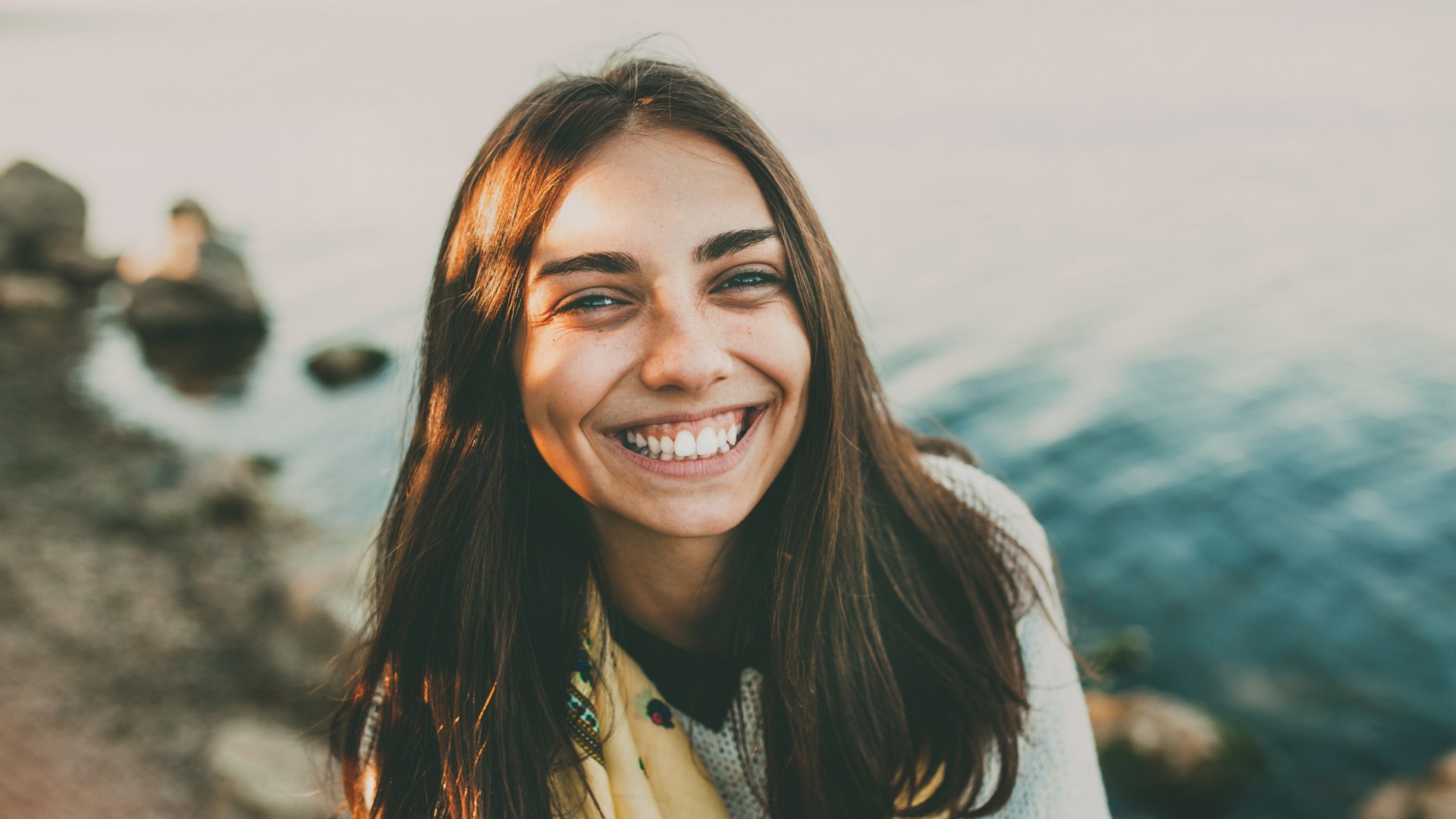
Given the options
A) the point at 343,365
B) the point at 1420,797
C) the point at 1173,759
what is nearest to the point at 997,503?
the point at 1173,759

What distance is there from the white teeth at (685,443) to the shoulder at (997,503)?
793mm

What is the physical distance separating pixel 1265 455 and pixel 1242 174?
10.4m

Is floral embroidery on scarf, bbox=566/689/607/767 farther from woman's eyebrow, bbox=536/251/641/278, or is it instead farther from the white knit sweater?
woman's eyebrow, bbox=536/251/641/278

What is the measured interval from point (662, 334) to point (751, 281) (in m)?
0.25

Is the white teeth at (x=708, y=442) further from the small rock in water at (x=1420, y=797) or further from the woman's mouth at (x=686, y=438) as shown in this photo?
the small rock in water at (x=1420, y=797)

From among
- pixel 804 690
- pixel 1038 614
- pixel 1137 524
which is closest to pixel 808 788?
pixel 804 690

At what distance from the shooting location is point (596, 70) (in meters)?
2.38

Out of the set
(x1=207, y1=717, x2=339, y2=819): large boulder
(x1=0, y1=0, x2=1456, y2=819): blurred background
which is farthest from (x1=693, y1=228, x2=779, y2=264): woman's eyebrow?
(x1=207, y1=717, x2=339, y2=819): large boulder

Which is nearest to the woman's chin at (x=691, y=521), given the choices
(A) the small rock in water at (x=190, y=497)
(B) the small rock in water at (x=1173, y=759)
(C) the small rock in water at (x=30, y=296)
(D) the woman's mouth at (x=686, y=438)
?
(D) the woman's mouth at (x=686, y=438)

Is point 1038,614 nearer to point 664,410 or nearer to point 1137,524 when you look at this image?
point 664,410

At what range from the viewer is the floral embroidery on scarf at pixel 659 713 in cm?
240

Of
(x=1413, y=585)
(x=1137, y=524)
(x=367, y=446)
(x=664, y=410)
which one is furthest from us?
(x=367, y=446)

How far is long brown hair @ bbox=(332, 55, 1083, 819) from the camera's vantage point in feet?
7.14

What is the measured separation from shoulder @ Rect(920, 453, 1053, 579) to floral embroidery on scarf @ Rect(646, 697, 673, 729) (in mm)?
954
